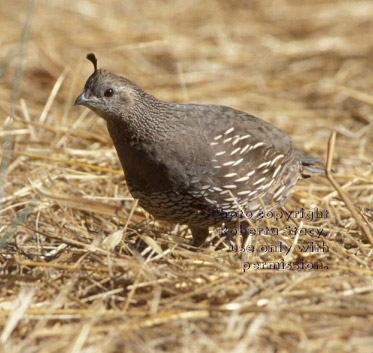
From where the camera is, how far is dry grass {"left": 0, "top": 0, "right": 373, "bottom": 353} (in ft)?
8.18

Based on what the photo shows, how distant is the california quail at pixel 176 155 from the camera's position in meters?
3.36

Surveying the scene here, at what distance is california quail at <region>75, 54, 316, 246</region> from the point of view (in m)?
3.36

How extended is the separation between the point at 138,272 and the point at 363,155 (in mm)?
2843

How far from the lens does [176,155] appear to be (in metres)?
3.35

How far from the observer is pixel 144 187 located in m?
3.41

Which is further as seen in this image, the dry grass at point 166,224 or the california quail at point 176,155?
the california quail at point 176,155

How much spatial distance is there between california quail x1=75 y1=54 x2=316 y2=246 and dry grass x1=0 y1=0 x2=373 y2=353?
27cm

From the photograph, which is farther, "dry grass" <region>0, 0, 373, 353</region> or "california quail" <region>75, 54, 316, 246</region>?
"california quail" <region>75, 54, 316, 246</region>

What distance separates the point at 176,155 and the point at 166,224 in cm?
103

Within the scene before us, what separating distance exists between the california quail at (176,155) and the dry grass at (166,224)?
10.8 inches

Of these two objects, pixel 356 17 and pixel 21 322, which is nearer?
pixel 21 322

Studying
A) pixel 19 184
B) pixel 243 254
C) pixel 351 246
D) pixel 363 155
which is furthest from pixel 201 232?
pixel 363 155

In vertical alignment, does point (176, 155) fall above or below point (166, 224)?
above

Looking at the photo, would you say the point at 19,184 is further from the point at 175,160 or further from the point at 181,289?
the point at 181,289
